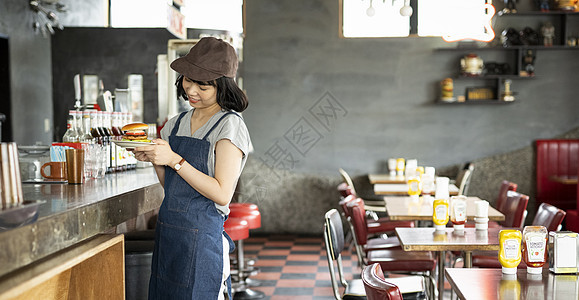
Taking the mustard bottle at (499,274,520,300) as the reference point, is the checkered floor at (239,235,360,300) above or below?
below

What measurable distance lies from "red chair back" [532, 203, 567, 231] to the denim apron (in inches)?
98.0

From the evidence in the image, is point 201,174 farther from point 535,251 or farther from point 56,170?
point 535,251

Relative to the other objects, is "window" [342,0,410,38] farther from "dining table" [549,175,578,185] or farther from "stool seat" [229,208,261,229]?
"stool seat" [229,208,261,229]

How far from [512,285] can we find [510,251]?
205 mm

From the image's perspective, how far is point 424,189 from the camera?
18.1ft

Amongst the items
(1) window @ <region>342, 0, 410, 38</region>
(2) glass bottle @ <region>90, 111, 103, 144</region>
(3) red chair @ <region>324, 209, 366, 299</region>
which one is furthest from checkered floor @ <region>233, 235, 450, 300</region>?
(1) window @ <region>342, 0, 410, 38</region>

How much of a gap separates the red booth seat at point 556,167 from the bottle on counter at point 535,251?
17.8 feet

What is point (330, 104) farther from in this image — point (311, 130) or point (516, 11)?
point (516, 11)

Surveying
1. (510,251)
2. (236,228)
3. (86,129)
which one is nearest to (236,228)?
(236,228)

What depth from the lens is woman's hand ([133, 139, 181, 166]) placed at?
86.3 inches

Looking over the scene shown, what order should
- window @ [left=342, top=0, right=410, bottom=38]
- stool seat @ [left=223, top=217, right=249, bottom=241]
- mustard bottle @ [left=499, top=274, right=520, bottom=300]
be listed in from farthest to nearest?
window @ [left=342, top=0, right=410, bottom=38], stool seat @ [left=223, top=217, right=249, bottom=241], mustard bottle @ [left=499, top=274, right=520, bottom=300]

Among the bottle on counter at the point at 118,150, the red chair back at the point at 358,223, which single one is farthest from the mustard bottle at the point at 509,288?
the bottle on counter at the point at 118,150

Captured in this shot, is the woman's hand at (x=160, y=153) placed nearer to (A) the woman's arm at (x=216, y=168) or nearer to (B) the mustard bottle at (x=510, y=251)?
(A) the woman's arm at (x=216, y=168)

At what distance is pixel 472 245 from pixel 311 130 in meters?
4.83
